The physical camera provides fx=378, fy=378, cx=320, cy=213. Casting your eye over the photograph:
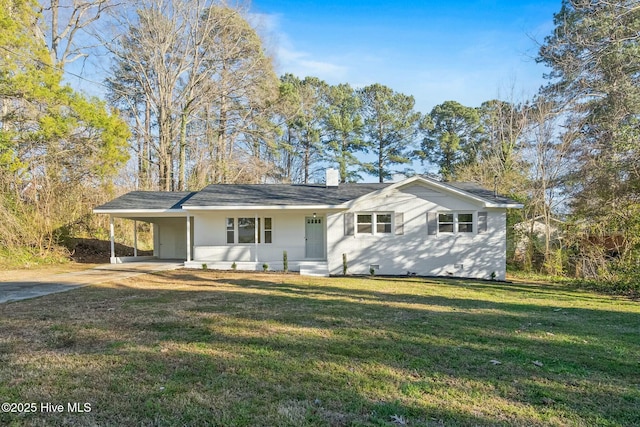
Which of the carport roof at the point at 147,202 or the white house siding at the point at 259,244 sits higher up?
the carport roof at the point at 147,202

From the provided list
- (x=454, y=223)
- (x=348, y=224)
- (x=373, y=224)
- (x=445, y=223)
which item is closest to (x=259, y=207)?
(x=348, y=224)

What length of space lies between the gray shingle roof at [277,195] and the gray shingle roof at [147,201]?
4.30ft

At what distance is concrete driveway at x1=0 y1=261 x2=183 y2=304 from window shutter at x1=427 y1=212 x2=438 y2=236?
414 inches

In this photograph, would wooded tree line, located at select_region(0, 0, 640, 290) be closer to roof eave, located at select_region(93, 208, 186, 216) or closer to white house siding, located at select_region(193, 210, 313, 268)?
roof eave, located at select_region(93, 208, 186, 216)

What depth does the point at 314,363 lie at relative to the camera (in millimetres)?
4121

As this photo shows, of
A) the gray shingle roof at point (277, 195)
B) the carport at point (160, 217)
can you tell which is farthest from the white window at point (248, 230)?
the carport at point (160, 217)

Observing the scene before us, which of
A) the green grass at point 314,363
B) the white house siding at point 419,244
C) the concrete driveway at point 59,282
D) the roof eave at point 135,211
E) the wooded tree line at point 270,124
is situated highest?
the wooded tree line at point 270,124

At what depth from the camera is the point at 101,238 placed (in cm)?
1988

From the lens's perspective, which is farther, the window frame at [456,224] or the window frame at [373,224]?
the window frame at [373,224]

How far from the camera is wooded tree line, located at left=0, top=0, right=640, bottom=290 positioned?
13586 millimetres

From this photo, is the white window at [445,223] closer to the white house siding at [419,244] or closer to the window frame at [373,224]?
the white house siding at [419,244]

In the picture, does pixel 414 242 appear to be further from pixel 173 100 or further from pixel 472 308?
pixel 173 100

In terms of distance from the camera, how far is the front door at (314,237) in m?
16.3

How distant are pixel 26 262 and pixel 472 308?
15.5 m
